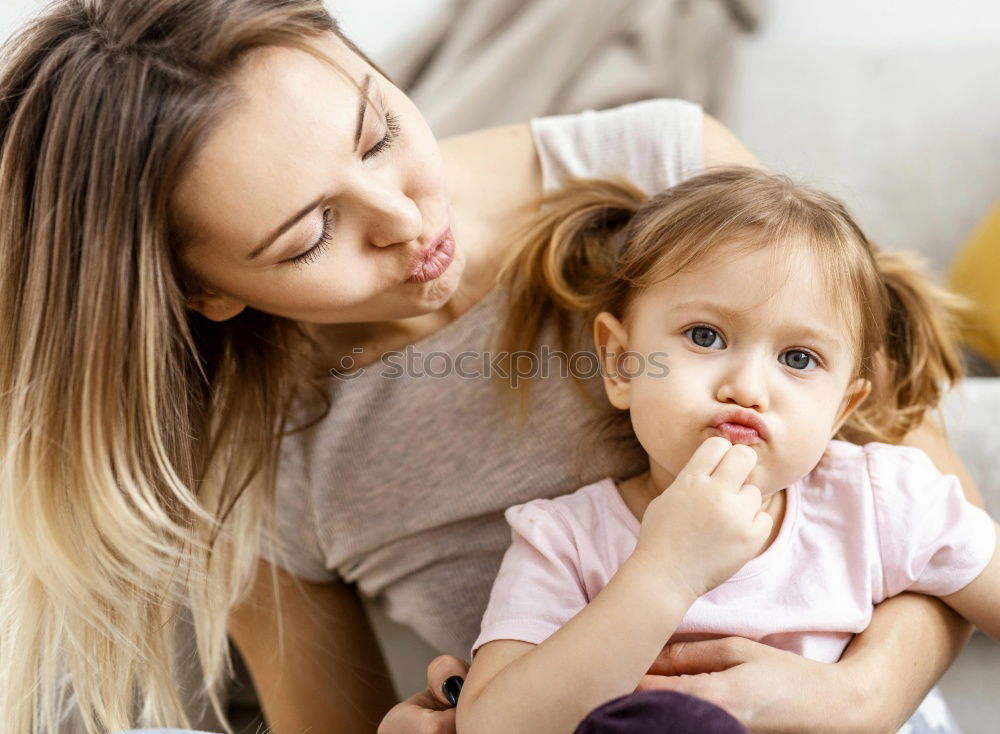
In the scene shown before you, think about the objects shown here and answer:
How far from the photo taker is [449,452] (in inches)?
45.2

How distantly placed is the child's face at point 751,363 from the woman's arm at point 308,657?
2.00 feet

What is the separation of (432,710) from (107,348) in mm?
454

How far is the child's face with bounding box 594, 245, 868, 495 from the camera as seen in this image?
0.83 m

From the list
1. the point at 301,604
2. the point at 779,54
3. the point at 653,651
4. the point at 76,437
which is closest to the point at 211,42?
the point at 76,437

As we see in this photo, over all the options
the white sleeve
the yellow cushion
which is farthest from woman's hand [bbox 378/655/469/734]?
the yellow cushion

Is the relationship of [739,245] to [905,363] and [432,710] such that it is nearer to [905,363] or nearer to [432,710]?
[905,363]

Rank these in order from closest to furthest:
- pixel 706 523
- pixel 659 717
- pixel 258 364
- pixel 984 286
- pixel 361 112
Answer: pixel 659 717 → pixel 706 523 → pixel 361 112 → pixel 258 364 → pixel 984 286

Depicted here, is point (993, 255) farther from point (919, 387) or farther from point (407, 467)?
point (407, 467)

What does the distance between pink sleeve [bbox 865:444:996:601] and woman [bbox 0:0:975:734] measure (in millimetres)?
41

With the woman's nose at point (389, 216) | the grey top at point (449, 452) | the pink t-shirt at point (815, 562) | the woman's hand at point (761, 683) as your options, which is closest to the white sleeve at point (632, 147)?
the grey top at point (449, 452)

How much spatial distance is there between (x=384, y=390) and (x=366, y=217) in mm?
317

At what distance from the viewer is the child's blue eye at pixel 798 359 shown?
2.82 feet

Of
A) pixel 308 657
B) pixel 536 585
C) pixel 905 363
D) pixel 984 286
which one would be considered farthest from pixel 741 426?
pixel 984 286

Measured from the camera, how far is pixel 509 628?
861 mm
